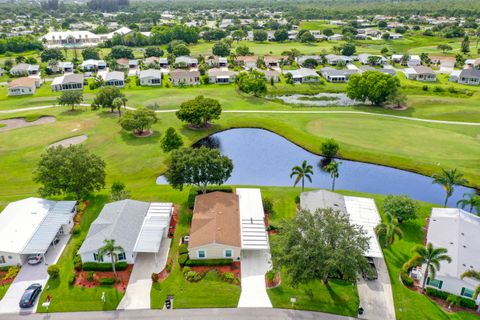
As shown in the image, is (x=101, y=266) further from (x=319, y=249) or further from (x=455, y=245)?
(x=455, y=245)

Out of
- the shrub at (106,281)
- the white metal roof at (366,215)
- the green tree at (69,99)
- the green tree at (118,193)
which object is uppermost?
the green tree at (69,99)

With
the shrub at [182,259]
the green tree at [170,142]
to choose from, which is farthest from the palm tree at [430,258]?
the green tree at [170,142]

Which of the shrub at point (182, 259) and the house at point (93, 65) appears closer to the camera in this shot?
the shrub at point (182, 259)

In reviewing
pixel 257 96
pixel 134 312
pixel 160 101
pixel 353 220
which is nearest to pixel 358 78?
pixel 257 96

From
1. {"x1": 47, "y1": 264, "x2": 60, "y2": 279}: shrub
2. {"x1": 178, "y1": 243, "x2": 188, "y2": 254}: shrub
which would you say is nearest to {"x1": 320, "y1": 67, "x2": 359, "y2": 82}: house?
{"x1": 178, "y1": 243, "x2": 188, "y2": 254}: shrub

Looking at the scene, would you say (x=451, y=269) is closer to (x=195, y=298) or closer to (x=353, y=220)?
(x=353, y=220)

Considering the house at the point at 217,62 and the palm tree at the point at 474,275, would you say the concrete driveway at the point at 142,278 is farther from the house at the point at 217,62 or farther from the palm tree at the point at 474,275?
the house at the point at 217,62

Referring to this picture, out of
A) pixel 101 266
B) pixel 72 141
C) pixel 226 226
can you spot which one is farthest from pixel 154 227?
pixel 72 141
